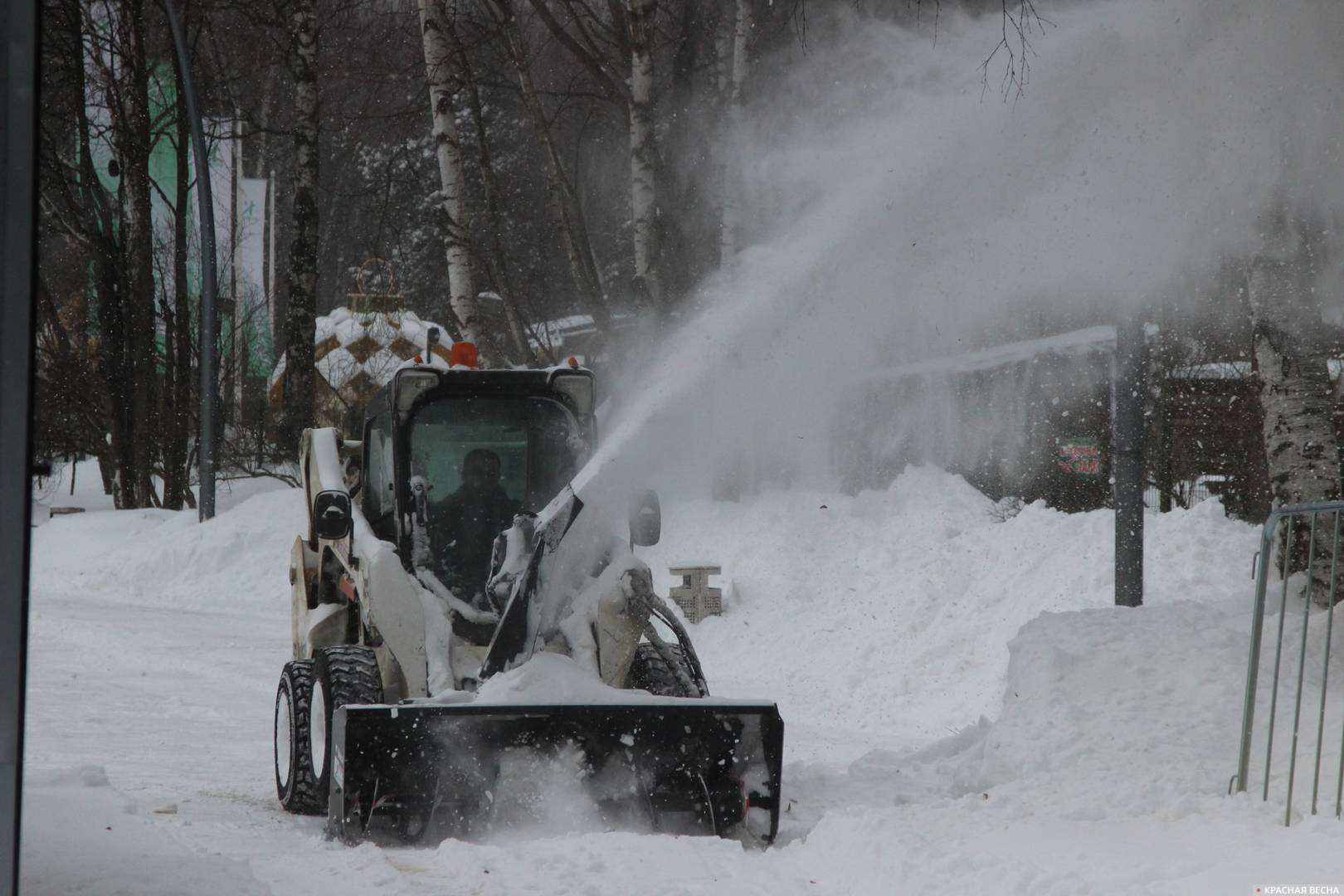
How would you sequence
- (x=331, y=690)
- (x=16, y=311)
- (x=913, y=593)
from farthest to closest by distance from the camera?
(x=913, y=593)
(x=331, y=690)
(x=16, y=311)

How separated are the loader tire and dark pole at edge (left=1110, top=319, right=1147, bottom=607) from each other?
4.41 meters

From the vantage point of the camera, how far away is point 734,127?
53.4 feet

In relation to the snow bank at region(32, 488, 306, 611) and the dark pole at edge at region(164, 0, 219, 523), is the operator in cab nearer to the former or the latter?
the snow bank at region(32, 488, 306, 611)

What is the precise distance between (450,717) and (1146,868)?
266cm

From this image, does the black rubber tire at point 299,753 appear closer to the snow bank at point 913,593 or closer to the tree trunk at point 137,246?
the snow bank at point 913,593

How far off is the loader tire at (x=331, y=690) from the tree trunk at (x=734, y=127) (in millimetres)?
9452

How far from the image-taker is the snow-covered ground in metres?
4.78

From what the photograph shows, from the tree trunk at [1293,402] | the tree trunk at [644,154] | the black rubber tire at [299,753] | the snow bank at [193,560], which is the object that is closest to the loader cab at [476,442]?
the black rubber tire at [299,753]

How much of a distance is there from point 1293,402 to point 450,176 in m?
9.03

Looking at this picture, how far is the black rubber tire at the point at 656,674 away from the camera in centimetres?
637

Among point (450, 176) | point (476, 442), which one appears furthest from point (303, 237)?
point (476, 442)

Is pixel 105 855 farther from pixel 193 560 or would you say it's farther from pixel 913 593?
pixel 193 560

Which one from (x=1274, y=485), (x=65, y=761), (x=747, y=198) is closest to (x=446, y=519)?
(x=65, y=761)

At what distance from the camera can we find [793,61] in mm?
14742
